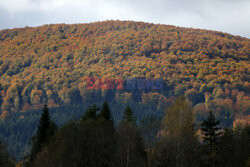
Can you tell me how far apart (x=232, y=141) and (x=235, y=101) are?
483 feet

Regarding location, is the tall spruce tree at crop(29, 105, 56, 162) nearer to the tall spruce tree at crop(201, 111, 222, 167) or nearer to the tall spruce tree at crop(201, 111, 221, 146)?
the tall spruce tree at crop(201, 111, 221, 146)

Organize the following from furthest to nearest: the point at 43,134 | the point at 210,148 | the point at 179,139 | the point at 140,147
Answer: the point at 43,134, the point at 210,148, the point at 140,147, the point at 179,139

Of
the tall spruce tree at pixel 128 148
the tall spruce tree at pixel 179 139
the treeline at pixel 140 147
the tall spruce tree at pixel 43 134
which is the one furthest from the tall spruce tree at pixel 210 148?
the tall spruce tree at pixel 43 134

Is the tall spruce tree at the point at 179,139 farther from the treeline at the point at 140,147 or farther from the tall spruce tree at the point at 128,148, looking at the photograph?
the tall spruce tree at the point at 128,148

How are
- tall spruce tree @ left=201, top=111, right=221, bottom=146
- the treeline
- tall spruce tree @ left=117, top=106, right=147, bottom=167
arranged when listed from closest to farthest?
the treeline, tall spruce tree @ left=117, top=106, right=147, bottom=167, tall spruce tree @ left=201, top=111, right=221, bottom=146

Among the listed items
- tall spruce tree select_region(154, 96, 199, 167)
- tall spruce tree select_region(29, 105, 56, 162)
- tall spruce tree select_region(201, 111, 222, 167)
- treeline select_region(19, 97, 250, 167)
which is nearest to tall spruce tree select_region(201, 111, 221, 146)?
tall spruce tree select_region(201, 111, 222, 167)

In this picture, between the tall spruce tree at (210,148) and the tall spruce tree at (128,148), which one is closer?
the tall spruce tree at (128,148)

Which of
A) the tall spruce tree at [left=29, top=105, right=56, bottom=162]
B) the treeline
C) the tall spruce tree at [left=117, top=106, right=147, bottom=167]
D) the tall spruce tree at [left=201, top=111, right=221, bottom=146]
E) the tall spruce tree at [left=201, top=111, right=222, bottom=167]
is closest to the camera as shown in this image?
the treeline

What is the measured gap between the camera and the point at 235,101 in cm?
18938

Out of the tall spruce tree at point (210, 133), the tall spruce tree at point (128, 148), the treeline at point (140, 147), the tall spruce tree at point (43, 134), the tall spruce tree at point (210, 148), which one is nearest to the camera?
the treeline at point (140, 147)

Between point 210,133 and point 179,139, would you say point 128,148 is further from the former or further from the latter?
point 210,133

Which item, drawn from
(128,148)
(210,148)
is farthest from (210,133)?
(128,148)

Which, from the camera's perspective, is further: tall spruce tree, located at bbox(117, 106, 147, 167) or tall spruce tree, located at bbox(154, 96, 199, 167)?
tall spruce tree, located at bbox(117, 106, 147, 167)

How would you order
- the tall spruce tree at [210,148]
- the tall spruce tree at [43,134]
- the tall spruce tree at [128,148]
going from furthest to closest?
the tall spruce tree at [43,134]
the tall spruce tree at [210,148]
the tall spruce tree at [128,148]
